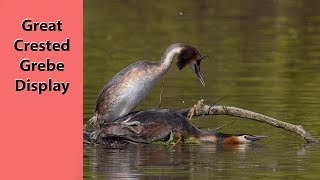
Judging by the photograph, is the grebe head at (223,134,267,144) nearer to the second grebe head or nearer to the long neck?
the second grebe head

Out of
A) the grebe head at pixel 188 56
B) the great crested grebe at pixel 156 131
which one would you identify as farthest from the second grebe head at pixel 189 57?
the great crested grebe at pixel 156 131

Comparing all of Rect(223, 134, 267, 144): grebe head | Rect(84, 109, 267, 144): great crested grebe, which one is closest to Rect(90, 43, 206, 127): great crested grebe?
Rect(84, 109, 267, 144): great crested grebe

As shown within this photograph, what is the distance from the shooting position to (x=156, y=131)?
14.0 meters

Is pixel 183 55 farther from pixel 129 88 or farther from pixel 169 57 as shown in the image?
pixel 129 88

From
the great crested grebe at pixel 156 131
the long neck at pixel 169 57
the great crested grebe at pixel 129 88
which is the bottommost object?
the great crested grebe at pixel 156 131

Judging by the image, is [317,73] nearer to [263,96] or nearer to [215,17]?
[263,96]

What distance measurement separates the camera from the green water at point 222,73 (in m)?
12.7

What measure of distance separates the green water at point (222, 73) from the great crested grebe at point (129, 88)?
49 cm

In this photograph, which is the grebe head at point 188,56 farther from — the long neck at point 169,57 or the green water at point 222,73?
the green water at point 222,73

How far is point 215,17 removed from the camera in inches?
1125

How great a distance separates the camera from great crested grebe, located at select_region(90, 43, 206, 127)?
14.0 metres

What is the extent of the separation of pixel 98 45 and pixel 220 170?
38.2 ft
